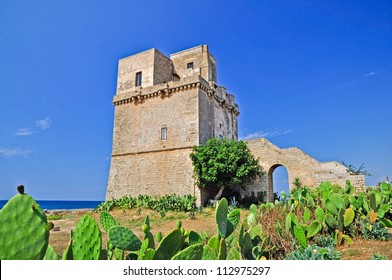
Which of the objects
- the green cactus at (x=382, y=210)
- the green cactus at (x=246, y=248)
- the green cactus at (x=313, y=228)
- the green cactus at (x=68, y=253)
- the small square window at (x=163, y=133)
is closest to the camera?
the green cactus at (x=68, y=253)

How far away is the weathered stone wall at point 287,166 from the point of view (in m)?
13.5

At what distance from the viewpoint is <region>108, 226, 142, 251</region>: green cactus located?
1634 mm

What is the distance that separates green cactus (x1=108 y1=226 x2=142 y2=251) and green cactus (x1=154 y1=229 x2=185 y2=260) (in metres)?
0.21

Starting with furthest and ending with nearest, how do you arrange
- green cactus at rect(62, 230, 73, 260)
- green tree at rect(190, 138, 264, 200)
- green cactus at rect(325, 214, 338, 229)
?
green tree at rect(190, 138, 264, 200) → green cactus at rect(325, 214, 338, 229) → green cactus at rect(62, 230, 73, 260)

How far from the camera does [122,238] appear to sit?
1666 mm

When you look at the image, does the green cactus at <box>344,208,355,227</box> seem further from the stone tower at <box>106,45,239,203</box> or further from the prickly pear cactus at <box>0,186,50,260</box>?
the stone tower at <box>106,45,239,203</box>

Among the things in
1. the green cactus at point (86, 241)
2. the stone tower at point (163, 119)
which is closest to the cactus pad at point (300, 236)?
the green cactus at point (86, 241)

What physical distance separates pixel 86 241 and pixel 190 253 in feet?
1.78

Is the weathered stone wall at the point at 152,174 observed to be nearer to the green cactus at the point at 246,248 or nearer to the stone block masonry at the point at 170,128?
the stone block masonry at the point at 170,128

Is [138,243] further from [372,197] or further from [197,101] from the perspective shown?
[197,101]

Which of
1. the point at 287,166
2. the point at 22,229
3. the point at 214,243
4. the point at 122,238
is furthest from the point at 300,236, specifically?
the point at 287,166

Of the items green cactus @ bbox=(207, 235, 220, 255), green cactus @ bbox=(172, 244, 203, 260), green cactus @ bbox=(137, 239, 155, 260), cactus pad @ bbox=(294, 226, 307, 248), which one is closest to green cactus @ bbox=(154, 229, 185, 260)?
green cactus @ bbox=(137, 239, 155, 260)

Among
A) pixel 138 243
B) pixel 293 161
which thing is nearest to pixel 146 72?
pixel 293 161

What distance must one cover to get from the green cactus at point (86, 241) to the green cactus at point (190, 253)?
411 millimetres
